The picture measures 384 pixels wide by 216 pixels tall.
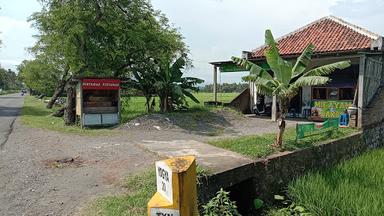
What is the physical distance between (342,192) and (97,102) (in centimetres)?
1133

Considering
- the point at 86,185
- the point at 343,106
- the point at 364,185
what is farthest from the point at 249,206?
the point at 343,106

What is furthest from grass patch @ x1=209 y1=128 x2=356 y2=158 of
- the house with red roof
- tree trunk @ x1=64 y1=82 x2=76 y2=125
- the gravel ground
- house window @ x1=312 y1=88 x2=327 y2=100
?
tree trunk @ x1=64 y1=82 x2=76 y2=125

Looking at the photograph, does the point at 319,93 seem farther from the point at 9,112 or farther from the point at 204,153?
the point at 9,112

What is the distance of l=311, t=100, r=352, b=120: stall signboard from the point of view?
16066mm

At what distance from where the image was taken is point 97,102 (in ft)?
49.8

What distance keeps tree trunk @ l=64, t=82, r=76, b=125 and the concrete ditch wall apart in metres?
10.5

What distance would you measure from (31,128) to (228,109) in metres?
9.95

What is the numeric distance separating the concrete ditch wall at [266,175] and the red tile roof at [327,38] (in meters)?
6.42

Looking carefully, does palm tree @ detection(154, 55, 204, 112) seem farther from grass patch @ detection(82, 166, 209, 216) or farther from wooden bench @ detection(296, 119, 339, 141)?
grass patch @ detection(82, 166, 209, 216)

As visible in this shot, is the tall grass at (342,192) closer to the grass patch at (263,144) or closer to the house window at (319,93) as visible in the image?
the grass patch at (263,144)

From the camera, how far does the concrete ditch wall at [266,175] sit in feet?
21.7

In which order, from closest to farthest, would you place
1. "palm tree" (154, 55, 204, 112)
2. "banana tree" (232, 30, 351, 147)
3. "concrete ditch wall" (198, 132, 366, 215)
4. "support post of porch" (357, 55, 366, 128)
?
"concrete ditch wall" (198, 132, 366, 215) → "banana tree" (232, 30, 351, 147) → "support post of porch" (357, 55, 366, 128) → "palm tree" (154, 55, 204, 112)

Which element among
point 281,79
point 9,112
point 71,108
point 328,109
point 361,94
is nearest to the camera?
point 281,79

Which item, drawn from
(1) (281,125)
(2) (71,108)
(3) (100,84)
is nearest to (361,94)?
(1) (281,125)
